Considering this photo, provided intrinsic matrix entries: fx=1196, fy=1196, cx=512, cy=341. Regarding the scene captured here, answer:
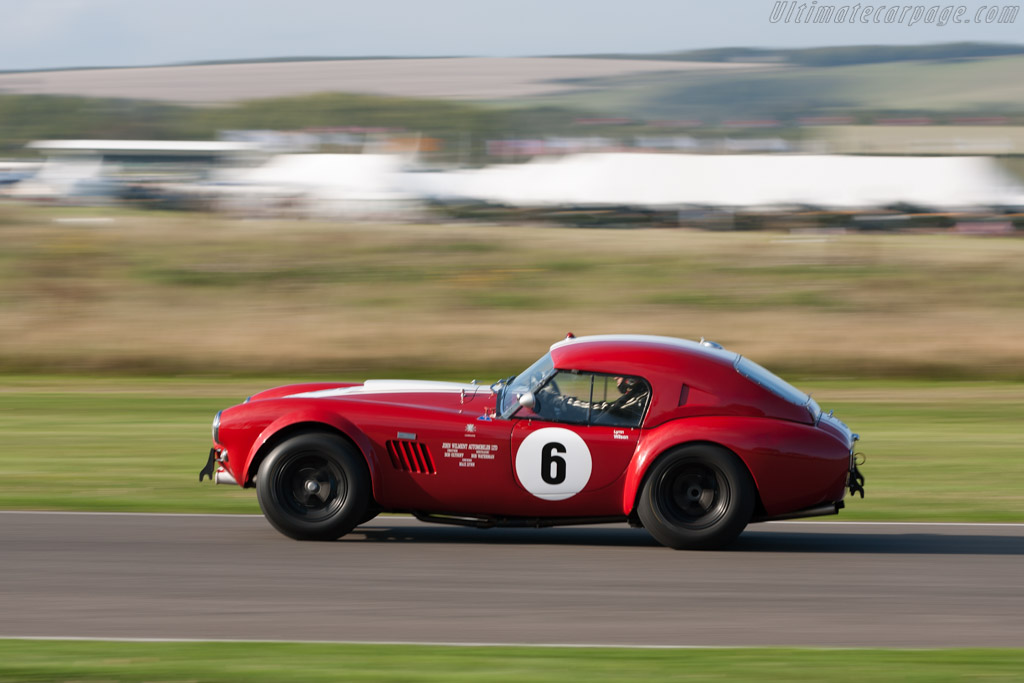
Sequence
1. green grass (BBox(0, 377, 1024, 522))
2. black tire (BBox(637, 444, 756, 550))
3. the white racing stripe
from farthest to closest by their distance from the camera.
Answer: green grass (BBox(0, 377, 1024, 522)) → the white racing stripe → black tire (BBox(637, 444, 756, 550))

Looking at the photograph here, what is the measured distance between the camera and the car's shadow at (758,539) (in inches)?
311

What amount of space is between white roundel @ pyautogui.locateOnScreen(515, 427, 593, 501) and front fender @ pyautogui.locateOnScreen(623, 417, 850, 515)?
0.29 meters

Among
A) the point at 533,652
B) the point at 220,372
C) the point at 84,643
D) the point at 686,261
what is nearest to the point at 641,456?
the point at 533,652

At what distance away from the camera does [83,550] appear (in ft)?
24.6

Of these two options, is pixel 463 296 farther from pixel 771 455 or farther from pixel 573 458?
pixel 771 455

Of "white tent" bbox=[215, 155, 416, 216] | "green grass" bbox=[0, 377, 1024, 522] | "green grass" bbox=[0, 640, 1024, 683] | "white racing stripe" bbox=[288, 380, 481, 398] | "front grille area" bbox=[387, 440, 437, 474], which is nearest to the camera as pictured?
"green grass" bbox=[0, 640, 1024, 683]

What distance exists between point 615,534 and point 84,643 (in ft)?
12.8

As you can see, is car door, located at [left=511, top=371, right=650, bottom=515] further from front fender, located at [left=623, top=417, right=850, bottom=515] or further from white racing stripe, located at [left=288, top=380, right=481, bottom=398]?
white racing stripe, located at [left=288, top=380, right=481, bottom=398]

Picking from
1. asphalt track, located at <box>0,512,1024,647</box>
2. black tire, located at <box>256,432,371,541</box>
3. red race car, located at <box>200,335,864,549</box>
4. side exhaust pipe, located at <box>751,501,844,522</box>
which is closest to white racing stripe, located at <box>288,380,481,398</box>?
red race car, located at <box>200,335,864,549</box>

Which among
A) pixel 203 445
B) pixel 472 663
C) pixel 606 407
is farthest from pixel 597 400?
pixel 203 445

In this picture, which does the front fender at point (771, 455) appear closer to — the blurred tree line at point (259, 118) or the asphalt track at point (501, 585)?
the asphalt track at point (501, 585)

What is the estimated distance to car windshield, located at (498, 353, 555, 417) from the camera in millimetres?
7473

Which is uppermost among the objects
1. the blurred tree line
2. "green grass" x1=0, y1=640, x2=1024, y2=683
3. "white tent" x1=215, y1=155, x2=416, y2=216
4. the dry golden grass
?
the blurred tree line

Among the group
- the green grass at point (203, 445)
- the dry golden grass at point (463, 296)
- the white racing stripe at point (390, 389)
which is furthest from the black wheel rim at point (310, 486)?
the dry golden grass at point (463, 296)
